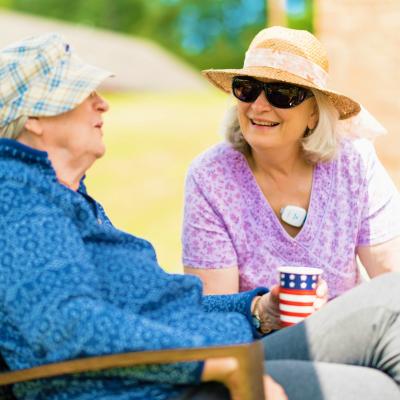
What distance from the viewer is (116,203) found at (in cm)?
1319

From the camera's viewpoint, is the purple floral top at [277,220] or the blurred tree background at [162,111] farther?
the blurred tree background at [162,111]

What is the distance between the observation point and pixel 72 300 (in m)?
2.08

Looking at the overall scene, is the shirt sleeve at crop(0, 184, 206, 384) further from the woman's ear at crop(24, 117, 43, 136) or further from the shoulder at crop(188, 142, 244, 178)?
the shoulder at crop(188, 142, 244, 178)

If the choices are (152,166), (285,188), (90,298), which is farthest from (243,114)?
(152,166)

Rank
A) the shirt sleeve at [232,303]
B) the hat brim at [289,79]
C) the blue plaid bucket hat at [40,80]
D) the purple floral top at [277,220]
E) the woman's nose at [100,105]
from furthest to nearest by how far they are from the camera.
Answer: the purple floral top at [277,220]
the hat brim at [289,79]
the shirt sleeve at [232,303]
the woman's nose at [100,105]
the blue plaid bucket hat at [40,80]

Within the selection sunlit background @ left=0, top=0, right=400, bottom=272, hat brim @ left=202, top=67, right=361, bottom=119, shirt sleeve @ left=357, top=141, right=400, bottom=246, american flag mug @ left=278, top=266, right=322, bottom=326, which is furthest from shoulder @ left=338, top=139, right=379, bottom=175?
sunlit background @ left=0, top=0, right=400, bottom=272

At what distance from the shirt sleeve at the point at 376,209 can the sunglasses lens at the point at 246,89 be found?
554 mm

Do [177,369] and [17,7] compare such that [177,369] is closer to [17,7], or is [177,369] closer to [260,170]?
[260,170]

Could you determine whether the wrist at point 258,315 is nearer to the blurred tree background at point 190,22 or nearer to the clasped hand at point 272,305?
the clasped hand at point 272,305

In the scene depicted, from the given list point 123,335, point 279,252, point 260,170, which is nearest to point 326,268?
point 279,252

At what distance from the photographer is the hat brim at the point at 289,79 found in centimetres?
330

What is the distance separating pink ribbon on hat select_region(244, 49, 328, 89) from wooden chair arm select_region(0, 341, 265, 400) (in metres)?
1.53

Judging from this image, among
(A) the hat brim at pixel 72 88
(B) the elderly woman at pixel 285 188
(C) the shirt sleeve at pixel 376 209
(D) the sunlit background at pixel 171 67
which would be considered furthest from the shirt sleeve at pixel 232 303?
(D) the sunlit background at pixel 171 67

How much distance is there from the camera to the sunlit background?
8641 mm
